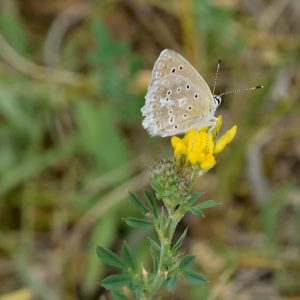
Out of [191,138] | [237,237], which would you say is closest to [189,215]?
[237,237]

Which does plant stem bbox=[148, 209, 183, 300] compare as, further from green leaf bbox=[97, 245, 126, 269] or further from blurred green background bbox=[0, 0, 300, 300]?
blurred green background bbox=[0, 0, 300, 300]

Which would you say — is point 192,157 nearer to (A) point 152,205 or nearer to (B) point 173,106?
(A) point 152,205

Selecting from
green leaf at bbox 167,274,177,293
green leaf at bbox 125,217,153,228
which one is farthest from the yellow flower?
green leaf at bbox 167,274,177,293

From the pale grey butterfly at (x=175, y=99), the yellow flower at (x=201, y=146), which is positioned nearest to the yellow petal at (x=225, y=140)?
the yellow flower at (x=201, y=146)

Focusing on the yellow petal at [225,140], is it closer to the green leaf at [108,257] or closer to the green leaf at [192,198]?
the green leaf at [192,198]

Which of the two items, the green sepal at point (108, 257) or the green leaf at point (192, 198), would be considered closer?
the green leaf at point (192, 198)

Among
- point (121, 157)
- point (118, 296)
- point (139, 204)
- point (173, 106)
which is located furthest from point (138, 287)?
point (121, 157)
